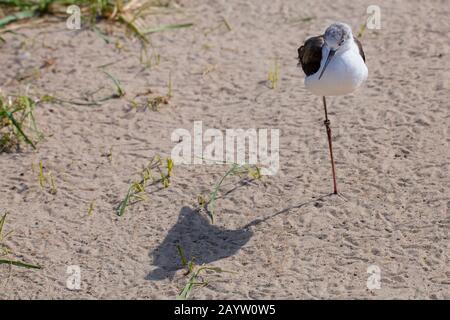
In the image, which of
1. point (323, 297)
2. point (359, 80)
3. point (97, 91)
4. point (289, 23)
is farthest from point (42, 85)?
point (323, 297)

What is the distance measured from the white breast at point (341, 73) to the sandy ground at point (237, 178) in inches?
29.2

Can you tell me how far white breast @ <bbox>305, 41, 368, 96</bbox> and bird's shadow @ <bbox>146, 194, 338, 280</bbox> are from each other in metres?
0.79

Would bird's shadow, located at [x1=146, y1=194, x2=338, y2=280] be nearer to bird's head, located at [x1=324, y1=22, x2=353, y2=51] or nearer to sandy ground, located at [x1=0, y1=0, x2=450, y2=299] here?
sandy ground, located at [x1=0, y1=0, x2=450, y2=299]

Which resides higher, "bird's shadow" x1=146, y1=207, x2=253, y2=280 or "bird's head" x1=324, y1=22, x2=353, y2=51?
"bird's head" x1=324, y1=22, x2=353, y2=51

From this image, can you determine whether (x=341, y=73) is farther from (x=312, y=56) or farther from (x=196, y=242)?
(x=196, y=242)

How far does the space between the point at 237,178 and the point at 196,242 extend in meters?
0.75

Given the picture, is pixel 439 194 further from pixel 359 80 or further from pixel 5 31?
pixel 5 31

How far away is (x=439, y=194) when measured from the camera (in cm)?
543

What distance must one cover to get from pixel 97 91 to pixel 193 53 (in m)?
0.94

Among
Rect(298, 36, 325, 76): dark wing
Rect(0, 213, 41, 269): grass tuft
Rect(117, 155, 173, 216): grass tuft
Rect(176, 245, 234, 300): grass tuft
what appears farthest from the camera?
Rect(117, 155, 173, 216): grass tuft

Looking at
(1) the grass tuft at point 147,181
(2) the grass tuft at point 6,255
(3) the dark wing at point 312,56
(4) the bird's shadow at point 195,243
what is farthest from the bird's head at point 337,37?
(2) the grass tuft at point 6,255

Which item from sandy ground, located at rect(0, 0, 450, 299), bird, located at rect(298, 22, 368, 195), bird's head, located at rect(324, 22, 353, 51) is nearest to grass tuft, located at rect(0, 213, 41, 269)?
sandy ground, located at rect(0, 0, 450, 299)

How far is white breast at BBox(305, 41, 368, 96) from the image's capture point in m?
5.15

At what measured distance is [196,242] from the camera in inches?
205
